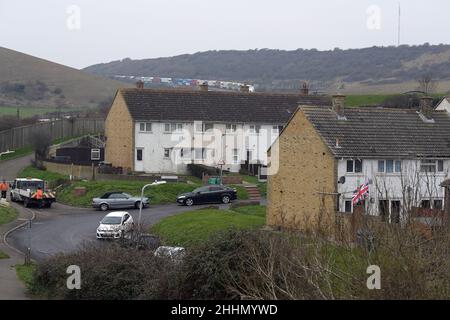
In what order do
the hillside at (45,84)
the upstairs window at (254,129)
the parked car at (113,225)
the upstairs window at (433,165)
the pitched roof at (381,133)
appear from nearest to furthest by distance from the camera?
the parked car at (113,225), the pitched roof at (381,133), the upstairs window at (433,165), the upstairs window at (254,129), the hillside at (45,84)

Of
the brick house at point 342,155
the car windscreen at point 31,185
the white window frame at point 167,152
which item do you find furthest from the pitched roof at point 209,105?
the brick house at point 342,155

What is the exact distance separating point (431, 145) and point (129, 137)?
26510mm

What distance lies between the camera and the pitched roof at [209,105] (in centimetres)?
6231

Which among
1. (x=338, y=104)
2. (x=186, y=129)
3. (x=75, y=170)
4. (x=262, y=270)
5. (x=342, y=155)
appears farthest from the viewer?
(x=186, y=129)

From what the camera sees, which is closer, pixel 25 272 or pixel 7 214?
pixel 25 272

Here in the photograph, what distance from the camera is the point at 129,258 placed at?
24625mm

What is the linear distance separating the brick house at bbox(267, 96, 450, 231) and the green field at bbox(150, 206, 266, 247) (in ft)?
5.27

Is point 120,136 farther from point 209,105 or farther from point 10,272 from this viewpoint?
point 10,272

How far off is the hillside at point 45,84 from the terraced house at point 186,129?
74.9 m

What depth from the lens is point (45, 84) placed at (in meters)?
148

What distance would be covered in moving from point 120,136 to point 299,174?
25750mm

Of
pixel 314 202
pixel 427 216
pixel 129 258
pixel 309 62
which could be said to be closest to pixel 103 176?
pixel 314 202

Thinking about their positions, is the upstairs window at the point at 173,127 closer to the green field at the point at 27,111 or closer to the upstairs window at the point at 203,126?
the upstairs window at the point at 203,126

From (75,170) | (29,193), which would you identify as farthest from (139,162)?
(29,193)
